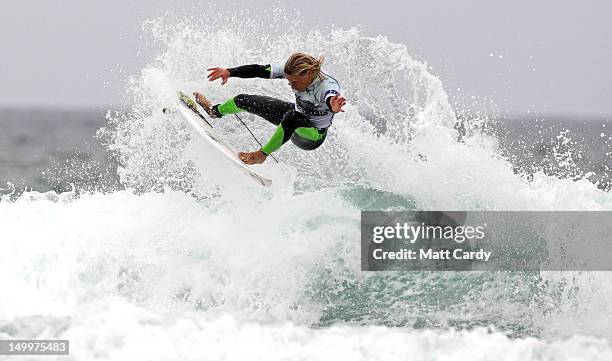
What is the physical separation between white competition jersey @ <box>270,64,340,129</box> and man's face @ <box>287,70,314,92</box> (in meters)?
0.06

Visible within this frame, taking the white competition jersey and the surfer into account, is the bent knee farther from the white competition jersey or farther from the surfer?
the white competition jersey

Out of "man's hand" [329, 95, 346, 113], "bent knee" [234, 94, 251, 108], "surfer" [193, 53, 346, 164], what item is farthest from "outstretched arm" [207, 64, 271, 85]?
"man's hand" [329, 95, 346, 113]

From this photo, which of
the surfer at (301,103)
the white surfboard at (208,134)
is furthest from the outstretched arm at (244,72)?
the white surfboard at (208,134)

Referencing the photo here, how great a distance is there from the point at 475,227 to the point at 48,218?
18.2 ft

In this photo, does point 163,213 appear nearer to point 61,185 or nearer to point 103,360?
point 103,360

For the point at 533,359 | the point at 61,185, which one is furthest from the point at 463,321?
the point at 61,185

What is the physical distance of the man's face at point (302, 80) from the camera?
7.77 metres

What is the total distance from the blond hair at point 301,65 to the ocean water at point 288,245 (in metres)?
1.71

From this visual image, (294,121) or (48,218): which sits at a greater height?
(294,121)

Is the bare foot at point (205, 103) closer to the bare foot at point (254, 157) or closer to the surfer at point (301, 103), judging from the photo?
the surfer at point (301, 103)

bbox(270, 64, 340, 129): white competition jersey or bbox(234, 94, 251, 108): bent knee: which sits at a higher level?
bbox(234, 94, 251, 108): bent knee

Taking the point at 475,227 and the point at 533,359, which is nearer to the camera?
the point at 533,359

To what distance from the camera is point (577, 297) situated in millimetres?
7410

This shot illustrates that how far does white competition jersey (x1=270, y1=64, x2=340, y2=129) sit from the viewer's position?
7860 millimetres
